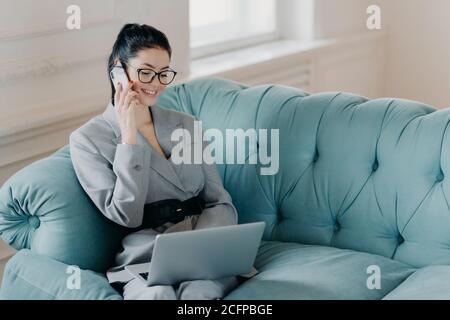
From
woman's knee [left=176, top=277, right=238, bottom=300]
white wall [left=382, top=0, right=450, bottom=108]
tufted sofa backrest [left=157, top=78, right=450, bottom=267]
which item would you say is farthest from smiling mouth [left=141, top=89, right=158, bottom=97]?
white wall [left=382, top=0, right=450, bottom=108]

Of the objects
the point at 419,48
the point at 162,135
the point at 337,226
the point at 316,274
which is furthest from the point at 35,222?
the point at 419,48

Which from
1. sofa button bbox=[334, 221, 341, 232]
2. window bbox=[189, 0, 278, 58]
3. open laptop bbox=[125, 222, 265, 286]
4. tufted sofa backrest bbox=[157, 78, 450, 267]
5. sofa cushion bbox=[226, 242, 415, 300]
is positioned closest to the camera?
open laptop bbox=[125, 222, 265, 286]

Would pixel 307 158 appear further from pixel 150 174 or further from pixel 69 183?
pixel 69 183

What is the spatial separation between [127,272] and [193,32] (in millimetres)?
1699

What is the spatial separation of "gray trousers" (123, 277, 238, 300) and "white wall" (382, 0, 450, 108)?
8.33ft

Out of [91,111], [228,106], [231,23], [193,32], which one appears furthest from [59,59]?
[231,23]

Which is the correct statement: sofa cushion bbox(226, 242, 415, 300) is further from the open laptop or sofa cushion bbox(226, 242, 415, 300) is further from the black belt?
the black belt

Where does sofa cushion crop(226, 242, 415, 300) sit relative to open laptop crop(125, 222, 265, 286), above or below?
below

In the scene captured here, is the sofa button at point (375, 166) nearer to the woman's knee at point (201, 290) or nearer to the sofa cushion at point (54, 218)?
the woman's knee at point (201, 290)

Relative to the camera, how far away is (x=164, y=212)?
2246mm

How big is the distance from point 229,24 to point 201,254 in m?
2.02

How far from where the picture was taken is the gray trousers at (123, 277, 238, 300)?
2.00 m

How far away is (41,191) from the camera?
2.15m

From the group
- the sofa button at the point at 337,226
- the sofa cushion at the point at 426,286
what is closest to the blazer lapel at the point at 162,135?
the sofa button at the point at 337,226
